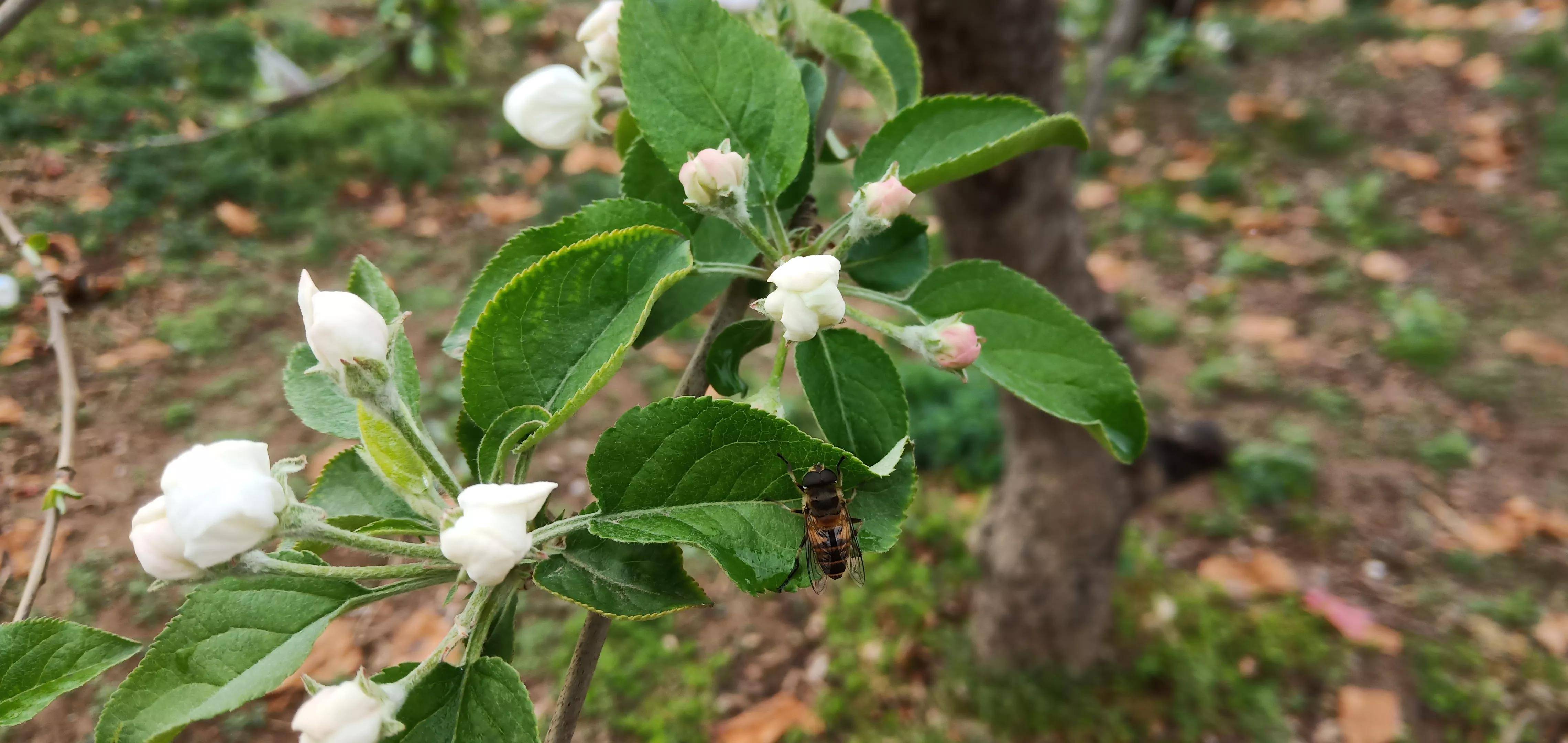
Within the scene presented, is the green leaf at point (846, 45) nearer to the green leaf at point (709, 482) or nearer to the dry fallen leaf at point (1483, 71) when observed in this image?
the green leaf at point (709, 482)

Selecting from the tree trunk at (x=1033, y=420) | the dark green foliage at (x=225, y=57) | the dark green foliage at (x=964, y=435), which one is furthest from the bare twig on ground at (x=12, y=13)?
the dark green foliage at (x=964, y=435)

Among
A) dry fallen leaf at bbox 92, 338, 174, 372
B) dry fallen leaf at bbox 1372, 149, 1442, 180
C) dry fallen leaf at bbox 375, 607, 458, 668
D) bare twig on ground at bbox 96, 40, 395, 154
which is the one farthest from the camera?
dry fallen leaf at bbox 1372, 149, 1442, 180

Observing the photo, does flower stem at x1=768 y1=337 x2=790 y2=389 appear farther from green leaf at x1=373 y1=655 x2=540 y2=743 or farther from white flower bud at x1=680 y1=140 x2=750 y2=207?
green leaf at x1=373 y1=655 x2=540 y2=743

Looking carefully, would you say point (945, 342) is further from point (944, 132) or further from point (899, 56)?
point (899, 56)

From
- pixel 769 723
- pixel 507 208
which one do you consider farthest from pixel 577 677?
pixel 507 208

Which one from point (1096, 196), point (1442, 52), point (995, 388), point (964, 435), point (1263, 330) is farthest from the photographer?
point (1442, 52)

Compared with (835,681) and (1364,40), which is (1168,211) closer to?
(1364,40)

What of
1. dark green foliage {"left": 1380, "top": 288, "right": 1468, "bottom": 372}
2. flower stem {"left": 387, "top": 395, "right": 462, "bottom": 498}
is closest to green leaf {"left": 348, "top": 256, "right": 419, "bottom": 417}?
flower stem {"left": 387, "top": 395, "right": 462, "bottom": 498}
